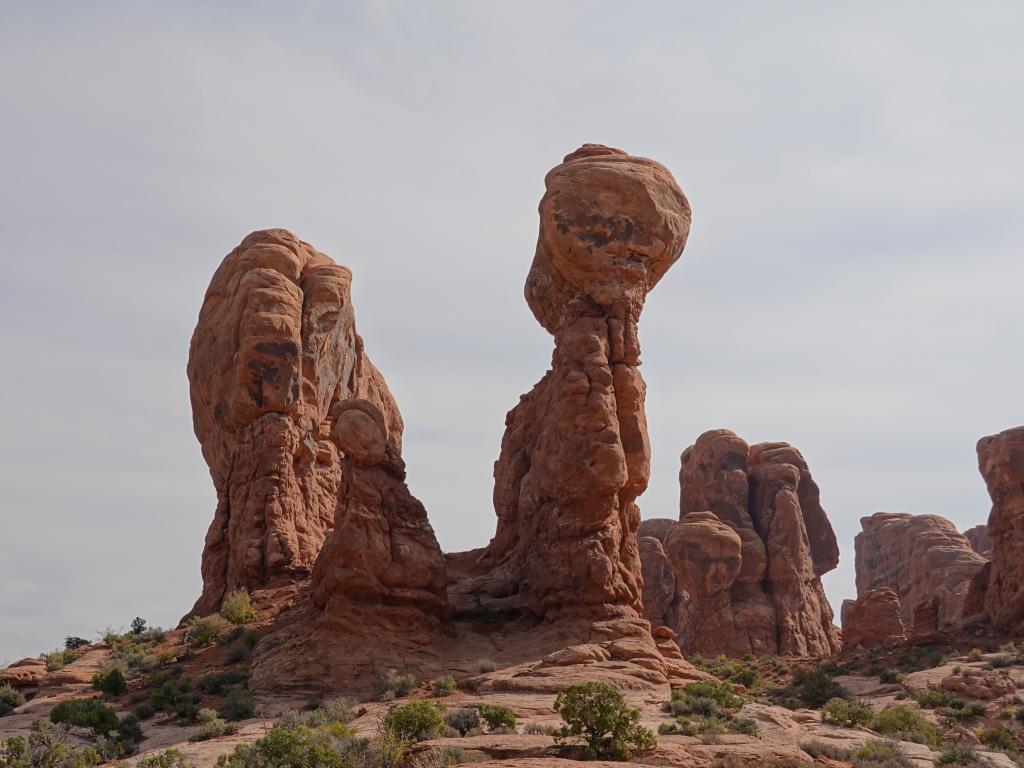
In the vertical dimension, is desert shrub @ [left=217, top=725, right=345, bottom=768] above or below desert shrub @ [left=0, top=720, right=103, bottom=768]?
below

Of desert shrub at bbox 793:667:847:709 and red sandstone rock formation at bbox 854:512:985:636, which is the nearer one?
desert shrub at bbox 793:667:847:709

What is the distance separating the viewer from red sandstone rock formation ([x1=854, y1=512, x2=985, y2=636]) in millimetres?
72812

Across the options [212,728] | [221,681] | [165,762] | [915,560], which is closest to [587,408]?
[221,681]

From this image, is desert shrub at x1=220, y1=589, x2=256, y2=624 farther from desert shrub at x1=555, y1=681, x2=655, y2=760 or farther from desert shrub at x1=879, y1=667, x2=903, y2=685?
desert shrub at x1=879, y1=667, x2=903, y2=685

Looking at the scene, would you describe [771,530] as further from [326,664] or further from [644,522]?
[326,664]

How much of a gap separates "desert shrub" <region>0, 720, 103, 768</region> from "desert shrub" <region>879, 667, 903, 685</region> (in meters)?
27.7

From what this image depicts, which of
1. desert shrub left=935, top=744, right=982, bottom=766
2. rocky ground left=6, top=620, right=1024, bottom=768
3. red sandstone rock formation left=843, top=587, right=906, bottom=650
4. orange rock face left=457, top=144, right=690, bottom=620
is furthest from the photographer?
red sandstone rock formation left=843, top=587, right=906, bottom=650

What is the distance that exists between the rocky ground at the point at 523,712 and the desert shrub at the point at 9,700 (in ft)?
1.93

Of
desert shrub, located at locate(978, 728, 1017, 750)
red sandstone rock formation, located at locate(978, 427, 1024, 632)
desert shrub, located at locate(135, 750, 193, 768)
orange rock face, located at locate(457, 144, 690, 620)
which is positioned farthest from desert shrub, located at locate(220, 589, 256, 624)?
red sandstone rock formation, located at locate(978, 427, 1024, 632)

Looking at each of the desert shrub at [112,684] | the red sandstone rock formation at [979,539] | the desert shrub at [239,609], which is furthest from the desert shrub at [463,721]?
the red sandstone rock formation at [979,539]

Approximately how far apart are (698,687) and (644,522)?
4895 centimetres

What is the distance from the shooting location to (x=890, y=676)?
43.4 metres

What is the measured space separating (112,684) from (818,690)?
23.0 meters

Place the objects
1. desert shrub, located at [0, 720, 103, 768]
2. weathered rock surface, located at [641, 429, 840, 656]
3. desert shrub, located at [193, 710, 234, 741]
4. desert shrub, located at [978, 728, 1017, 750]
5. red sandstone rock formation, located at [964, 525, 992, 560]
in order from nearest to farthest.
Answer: desert shrub, located at [0, 720, 103, 768] → desert shrub, located at [193, 710, 234, 741] → desert shrub, located at [978, 728, 1017, 750] → weathered rock surface, located at [641, 429, 840, 656] → red sandstone rock formation, located at [964, 525, 992, 560]
